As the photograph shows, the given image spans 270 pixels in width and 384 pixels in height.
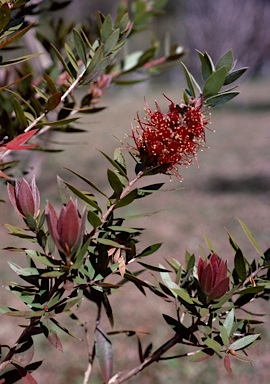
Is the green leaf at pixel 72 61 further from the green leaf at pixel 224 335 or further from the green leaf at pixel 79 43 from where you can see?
Result: the green leaf at pixel 224 335

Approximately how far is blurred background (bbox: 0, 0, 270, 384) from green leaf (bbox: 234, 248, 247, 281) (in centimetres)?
4

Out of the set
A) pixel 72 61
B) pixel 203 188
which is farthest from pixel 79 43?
pixel 203 188

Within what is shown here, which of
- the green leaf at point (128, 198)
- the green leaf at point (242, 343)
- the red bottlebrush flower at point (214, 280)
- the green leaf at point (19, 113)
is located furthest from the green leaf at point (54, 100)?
the green leaf at point (242, 343)

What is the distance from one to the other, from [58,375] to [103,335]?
Answer: 1.60 m

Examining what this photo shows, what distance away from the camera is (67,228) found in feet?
1.70

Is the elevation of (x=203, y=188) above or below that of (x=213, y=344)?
below

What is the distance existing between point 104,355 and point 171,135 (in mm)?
372

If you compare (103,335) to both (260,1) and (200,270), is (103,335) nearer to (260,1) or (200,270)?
(200,270)

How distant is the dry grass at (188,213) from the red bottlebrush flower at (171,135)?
0.15 ft

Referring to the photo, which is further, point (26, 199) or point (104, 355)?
point (104, 355)

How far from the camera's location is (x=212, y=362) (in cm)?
225

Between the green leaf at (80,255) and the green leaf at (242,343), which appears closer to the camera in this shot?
the green leaf at (80,255)

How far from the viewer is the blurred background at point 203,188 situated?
7.37 ft

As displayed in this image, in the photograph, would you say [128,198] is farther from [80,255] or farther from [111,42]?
[111,42]
